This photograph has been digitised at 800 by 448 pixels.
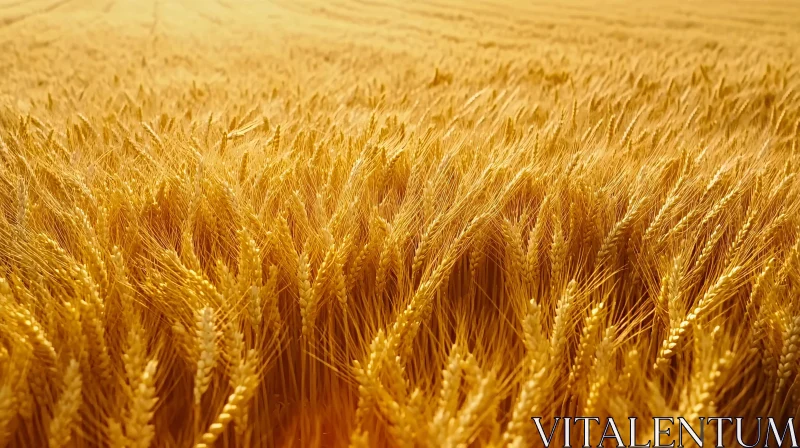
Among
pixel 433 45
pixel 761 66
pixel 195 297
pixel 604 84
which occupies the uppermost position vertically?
pixel 433 45

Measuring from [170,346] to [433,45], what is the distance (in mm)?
3645

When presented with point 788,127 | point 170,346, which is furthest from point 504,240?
point 788,127

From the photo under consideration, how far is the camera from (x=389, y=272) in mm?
695

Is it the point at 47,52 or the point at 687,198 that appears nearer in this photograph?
the point at 687,198

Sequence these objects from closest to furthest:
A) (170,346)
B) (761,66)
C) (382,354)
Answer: (382,354) < (170,346) < (761,66)

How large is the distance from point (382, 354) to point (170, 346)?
0.28 meters

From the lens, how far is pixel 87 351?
49cm

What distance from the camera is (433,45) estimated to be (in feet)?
12.5

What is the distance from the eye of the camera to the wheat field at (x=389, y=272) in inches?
18.1

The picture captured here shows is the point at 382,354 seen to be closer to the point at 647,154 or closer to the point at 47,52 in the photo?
the point at 647,154

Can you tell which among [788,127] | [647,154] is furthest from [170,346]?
[788,127]

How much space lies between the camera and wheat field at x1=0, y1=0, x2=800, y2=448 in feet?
1.51

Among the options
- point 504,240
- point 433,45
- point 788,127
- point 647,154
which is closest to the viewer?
point 504,240

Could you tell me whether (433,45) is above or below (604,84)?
above
